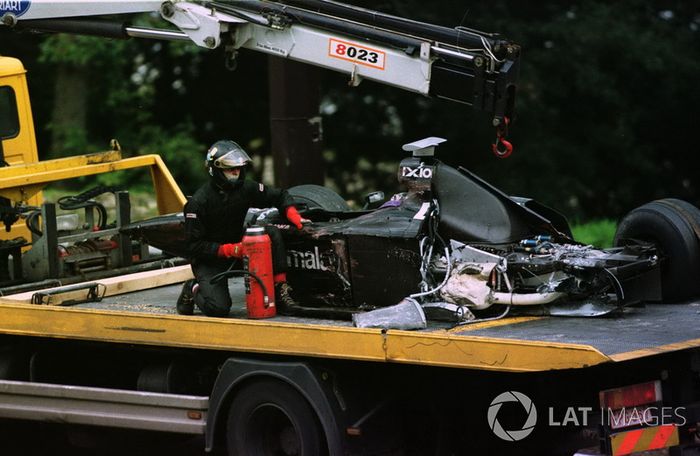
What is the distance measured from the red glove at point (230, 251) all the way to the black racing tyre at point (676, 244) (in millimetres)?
2521

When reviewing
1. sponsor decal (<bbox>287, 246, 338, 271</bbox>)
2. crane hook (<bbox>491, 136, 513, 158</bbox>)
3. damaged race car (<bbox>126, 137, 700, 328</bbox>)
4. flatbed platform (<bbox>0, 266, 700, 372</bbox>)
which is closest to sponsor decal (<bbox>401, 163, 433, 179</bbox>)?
damaged race car (<bbox>126, 137, 700, 328</bbox>)

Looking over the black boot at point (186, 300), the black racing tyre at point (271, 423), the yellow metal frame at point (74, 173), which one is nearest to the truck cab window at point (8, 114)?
the yellow metal frame at point (74, 173)

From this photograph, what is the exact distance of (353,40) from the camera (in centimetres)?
888

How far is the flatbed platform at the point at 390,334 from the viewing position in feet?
22.0

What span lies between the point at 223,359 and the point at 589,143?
13183 millimetres

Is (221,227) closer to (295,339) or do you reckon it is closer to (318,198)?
(318,198)

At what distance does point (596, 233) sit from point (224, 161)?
689 centimetres

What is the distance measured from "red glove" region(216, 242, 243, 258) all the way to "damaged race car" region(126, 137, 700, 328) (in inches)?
14.5

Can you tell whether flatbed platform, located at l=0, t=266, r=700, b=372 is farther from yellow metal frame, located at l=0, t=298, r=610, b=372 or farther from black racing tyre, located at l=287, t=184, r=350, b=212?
black racing tyre, located at l=287, t=184, r=350, b=212

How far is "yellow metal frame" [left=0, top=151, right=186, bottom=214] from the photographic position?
391 inches

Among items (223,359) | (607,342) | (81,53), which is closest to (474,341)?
(607,342)

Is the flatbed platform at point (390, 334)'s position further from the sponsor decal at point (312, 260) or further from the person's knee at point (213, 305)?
the sponsor decal at point (312, 260)

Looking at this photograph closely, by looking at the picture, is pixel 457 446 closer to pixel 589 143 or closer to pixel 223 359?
pixel 223 359

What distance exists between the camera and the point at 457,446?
25.3 ft
